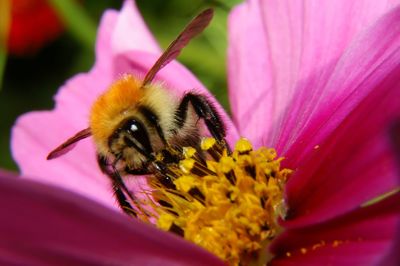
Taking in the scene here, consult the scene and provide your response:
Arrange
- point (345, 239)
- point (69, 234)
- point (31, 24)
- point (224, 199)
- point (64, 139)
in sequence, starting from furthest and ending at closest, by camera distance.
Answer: point (31, 24)
point (64, 139)
point (224, 199)
point (345, 239)
point (69, 234)

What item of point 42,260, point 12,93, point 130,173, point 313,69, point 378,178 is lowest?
point 42,260

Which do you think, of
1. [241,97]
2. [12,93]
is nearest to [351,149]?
[241,97]

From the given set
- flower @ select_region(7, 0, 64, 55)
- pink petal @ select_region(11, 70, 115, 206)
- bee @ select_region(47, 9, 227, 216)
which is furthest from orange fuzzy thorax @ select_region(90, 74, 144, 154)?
flower @ select_region(7, 0, 64, 55)

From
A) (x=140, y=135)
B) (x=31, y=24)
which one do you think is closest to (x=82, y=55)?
(x=31, y=24)

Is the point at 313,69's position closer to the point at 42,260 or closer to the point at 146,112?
the point at 146,112

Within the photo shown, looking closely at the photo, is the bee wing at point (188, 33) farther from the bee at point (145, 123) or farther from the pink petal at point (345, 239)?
the pink petal at point (345, 239)

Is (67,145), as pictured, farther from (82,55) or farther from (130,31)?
(82,55)

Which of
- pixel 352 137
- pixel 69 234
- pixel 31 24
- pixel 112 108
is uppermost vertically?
pixel 31 24

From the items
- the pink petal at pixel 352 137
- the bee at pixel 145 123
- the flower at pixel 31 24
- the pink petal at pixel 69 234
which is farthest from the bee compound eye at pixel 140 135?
the flower at pixel 31 24
